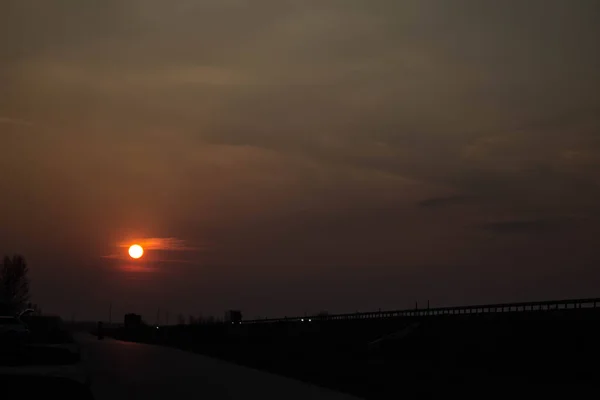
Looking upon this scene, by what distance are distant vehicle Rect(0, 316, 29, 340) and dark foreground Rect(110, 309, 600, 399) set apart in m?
9.99

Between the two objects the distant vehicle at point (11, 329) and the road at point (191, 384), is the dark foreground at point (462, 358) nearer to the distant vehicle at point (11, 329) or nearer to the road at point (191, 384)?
the road at point (191, 384)

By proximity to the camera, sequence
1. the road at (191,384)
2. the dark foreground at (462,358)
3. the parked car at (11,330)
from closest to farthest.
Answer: the road at (191,384)
the dark foreground at (462,358)
the parked car at (11,330)

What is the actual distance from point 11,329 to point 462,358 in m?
22.1

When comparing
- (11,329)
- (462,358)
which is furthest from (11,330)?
(462,358)

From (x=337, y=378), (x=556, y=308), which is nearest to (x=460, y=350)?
(x=556, y=308)

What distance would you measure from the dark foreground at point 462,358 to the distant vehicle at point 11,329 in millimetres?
9990

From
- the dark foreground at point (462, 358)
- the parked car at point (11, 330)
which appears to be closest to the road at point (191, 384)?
the dark foreground at point (462, 358)

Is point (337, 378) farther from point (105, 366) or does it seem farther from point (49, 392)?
point (49, 392)

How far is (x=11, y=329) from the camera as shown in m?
35.1

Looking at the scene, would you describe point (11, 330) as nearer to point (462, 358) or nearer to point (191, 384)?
point (191, 384)

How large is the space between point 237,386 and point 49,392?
7358 mm

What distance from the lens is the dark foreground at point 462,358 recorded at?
89.0 ft

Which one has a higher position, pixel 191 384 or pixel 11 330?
pixel 11 330

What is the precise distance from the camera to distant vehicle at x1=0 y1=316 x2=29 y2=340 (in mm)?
34688
